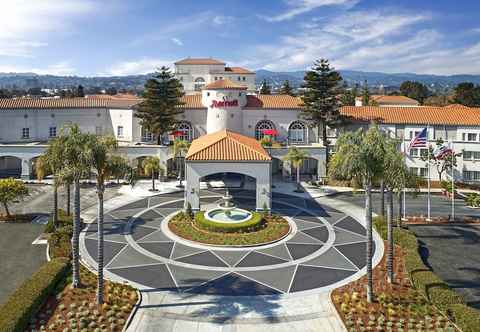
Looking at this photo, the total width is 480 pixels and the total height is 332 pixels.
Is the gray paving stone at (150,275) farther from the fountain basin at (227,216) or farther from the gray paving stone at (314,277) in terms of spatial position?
the fountain basin at (227,216)

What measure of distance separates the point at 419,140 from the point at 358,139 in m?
20.4

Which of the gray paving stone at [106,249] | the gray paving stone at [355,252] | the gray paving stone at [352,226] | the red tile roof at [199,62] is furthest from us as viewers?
the red tile roof at [199,62]

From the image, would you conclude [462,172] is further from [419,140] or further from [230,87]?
[230,87]

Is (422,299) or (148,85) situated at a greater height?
(148,85)

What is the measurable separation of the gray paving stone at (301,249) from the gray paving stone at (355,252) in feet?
5.52

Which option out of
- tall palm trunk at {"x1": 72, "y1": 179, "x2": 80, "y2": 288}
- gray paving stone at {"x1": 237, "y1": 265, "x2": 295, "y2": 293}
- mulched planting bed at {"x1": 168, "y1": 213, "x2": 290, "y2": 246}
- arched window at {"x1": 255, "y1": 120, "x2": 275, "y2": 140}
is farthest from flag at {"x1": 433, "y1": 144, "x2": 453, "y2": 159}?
tall palm trunk at {"x1": 72, "y1": 179, "x2": 80, "y2": 288}

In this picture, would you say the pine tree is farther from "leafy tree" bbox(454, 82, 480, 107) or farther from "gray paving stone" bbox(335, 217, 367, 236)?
"leafy tree" bbox(454, 82, 480, 107)

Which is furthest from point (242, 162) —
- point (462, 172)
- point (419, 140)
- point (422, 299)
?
point (462, 172)

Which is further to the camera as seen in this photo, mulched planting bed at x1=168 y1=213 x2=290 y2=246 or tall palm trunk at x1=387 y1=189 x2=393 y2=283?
mulched planting bed at x1=168 y1=213 x2=290 y2=246

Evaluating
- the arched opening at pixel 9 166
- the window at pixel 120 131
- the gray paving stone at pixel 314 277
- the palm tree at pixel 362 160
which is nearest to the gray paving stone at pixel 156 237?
the gray paving stone at pixel 314 277

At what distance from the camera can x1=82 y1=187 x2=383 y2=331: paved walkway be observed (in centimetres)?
1834

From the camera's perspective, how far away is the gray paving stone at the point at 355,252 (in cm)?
2522

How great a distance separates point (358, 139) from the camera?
19.0 meters

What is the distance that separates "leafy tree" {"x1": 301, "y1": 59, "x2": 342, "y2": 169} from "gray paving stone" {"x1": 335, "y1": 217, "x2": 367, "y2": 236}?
19791 millimetres
